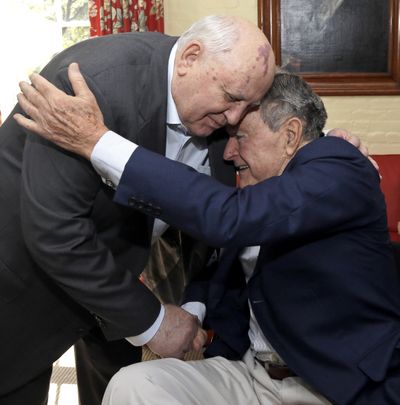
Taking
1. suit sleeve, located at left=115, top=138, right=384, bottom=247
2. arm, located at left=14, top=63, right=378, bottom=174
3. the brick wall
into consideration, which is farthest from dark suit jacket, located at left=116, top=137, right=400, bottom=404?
the brick wall

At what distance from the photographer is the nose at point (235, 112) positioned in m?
1.44

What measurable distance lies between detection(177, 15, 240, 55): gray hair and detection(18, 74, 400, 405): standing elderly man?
0.25m

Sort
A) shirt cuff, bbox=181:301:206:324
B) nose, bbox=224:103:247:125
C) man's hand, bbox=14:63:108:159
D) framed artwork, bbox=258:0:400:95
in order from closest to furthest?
man's hand, bbox=14:63:108:159 → nose, bbox=224:103:247:125 → shirt cuff, bbox=181:301:206:324 → framed artwork, bbox=258:0:400:95

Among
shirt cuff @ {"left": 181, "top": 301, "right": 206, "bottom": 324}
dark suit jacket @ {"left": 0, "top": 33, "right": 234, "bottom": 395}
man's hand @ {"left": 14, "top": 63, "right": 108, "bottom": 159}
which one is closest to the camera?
man's hand @ {"left": 14, "top": 63, "right": 108, "bottom": 159}

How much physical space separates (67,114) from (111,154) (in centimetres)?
12

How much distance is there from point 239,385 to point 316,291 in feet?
1.21

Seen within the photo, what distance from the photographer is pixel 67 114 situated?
1.23 meters

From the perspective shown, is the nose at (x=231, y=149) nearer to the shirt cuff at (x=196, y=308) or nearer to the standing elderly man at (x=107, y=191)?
the standing elderly man at (x=107, y=191)

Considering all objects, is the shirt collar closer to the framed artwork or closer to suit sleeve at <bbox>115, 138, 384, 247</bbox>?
suit sleeve at <bbox>115, 138, 384, 247</bbox>

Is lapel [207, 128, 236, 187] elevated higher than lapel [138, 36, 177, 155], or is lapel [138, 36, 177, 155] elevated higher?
lapel [138, 36, 177, 155]

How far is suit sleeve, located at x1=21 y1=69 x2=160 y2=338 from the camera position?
1.33 m

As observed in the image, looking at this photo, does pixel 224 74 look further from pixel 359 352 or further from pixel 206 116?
Answer: pixel 359 352

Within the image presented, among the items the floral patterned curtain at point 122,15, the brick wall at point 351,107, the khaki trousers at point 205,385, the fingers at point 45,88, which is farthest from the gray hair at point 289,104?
the brick wall at point 351,107

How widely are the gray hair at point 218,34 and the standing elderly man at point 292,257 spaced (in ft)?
0.80
